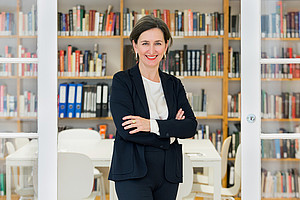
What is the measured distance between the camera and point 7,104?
84.0 inches

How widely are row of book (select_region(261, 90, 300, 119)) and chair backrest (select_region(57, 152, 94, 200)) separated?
125 cm

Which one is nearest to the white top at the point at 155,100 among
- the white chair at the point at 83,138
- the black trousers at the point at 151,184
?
the black trousers at the point at 151,184

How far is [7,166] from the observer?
2146 millimetres

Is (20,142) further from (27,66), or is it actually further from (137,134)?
(137,134)

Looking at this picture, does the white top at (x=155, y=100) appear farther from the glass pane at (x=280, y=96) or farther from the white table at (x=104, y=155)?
the white table at (x=104, y=155)

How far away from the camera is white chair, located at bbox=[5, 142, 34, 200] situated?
2.14m

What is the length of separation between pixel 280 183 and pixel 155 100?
0.80 m

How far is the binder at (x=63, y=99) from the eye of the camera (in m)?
4.84

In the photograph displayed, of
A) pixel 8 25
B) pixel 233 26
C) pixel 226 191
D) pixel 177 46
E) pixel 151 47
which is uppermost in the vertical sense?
pixel 233 26

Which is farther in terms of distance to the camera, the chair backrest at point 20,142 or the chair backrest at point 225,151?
the chair backrest at point 225,151

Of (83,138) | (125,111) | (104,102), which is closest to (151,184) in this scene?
(125,111)

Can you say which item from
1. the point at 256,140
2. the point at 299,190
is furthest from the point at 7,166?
the point at 299,190

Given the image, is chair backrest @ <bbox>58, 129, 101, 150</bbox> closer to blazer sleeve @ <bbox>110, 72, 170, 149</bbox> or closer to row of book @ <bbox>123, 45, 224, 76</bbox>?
row of book @ <bbox>123, 45, 224, 76</bbox>

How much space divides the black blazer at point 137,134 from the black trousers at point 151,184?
1.1 inches
